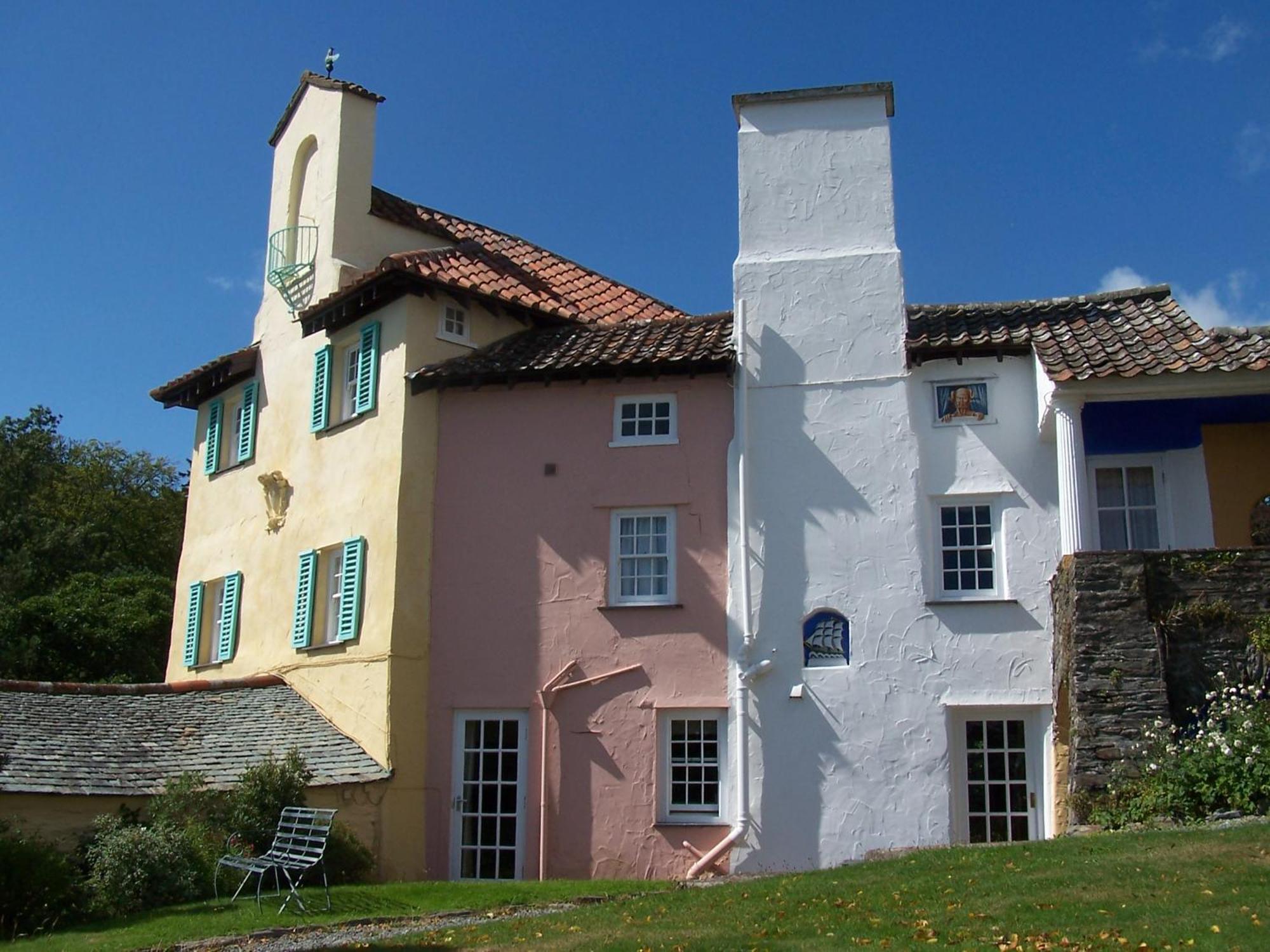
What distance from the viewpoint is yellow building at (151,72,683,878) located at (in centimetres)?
2081

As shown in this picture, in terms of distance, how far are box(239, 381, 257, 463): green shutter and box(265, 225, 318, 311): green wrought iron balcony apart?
1.94m

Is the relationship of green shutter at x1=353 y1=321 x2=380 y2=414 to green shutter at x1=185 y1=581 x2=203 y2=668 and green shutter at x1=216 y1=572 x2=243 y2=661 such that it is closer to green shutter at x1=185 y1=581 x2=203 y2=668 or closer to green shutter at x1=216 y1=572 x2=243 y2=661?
green shutter at x1=216 y1=572 x2=243 y2=661

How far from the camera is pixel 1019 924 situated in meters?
11.0

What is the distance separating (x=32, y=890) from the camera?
15789 mm

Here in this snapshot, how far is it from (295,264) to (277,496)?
4.25 metres

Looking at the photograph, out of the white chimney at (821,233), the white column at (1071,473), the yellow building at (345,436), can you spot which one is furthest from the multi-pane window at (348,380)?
the white column at (1071,473)

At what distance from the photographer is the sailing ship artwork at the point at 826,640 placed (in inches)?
768

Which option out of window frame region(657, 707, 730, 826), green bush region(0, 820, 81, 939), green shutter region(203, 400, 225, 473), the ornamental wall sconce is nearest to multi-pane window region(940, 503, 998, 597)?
window frame region(657, 707, 730, 826)

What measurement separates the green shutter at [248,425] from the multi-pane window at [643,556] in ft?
27.2

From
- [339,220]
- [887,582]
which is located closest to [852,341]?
[887,582]

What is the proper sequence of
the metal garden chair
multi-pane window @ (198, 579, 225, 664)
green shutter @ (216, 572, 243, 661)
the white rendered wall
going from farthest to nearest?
multi-pane window @ (198, 579, 225, 664)
green shutter @ (216, 572, 243, 661)
the white rendered wall
the metal garden chair

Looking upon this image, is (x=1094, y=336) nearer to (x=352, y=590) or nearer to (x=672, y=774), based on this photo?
(x=672, y=774)

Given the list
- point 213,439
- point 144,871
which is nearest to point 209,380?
point 213,439

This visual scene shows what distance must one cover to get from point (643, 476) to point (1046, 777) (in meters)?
7.17
